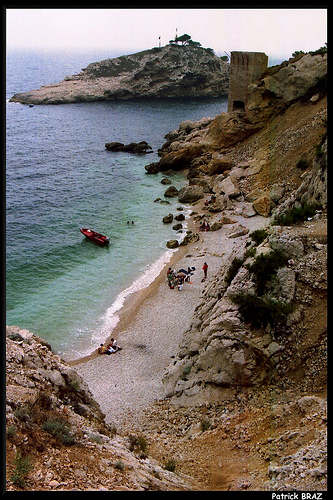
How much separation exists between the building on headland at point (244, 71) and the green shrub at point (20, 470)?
47857mm

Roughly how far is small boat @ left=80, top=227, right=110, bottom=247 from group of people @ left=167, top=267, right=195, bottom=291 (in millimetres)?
7916

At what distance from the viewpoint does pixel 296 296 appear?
543 inches

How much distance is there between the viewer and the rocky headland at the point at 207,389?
27.3 ft

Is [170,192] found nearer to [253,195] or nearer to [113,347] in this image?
[253,195]

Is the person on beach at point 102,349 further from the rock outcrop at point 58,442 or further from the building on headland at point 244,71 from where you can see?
the building on headland at point 244,71

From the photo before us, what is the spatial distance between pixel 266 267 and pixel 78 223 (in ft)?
91.8

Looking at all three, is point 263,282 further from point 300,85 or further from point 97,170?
point 97,170

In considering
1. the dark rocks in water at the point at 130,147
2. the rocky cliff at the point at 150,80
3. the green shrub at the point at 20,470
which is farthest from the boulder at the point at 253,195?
the rocky cliff at the point at 150,80

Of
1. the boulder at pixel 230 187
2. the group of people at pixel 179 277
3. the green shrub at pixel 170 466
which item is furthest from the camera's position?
the boulder at pixel 230 187

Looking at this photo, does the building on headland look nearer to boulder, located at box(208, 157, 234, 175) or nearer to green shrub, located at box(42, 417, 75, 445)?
boulder, located at box(208, 157, 234, 175)

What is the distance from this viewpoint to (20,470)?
22.7 feet

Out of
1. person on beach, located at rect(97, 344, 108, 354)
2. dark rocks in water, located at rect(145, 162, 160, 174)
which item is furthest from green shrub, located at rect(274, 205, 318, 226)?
dark rocks in water, located at rect(145, 162, 160, 174)

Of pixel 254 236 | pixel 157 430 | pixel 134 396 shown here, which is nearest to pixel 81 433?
pixel 157 430

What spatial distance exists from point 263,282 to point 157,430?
6.09 meters
